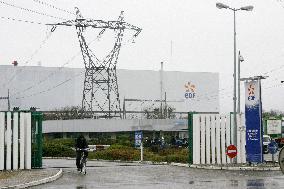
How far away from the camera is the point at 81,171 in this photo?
2220 centimetres

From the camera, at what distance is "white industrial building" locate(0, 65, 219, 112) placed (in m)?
95.9

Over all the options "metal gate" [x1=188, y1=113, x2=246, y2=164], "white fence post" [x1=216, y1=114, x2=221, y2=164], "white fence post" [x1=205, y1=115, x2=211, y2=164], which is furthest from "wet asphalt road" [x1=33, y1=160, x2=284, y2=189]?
"white fence post" [x1=216, y1=114, x2=221, y2=164]

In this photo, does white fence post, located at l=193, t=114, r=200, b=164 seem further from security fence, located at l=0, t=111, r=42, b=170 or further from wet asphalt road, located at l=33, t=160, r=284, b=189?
security fence, located at l=0, t=111, r=42, b=170

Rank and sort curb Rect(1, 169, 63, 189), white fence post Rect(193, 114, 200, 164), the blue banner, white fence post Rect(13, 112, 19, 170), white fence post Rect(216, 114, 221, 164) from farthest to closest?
white fence post Rect(216, 114, 221, 164)
white fence post Rect(193, 114, 200, 164)
the blue banner
white fence post Rect(13, 112, 19, 170)
curb Rect(1, 169, 63, 189)

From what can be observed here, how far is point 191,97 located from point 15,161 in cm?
8878

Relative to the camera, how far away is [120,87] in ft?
338

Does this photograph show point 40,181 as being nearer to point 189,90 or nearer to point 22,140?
point 22,140

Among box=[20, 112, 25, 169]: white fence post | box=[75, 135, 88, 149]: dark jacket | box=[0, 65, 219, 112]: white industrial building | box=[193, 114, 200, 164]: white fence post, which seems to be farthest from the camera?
box=[0, 65, 219, 112]: white industrial building

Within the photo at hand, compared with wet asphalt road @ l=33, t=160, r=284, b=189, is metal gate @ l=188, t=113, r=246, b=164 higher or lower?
higher

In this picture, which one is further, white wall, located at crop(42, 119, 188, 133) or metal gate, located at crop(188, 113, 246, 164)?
white wall, located at crop(42, 119, 188, 133)

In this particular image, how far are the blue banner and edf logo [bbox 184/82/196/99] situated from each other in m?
82.8

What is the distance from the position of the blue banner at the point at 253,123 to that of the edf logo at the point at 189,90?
8285cm

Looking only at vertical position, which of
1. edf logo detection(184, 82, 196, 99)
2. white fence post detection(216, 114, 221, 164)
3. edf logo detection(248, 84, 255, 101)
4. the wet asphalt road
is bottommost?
the wet asphalt road

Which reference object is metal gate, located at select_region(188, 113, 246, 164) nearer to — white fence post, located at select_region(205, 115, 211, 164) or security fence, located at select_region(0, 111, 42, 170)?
white fence post, located at select_region(205, 115, 211, 164)
